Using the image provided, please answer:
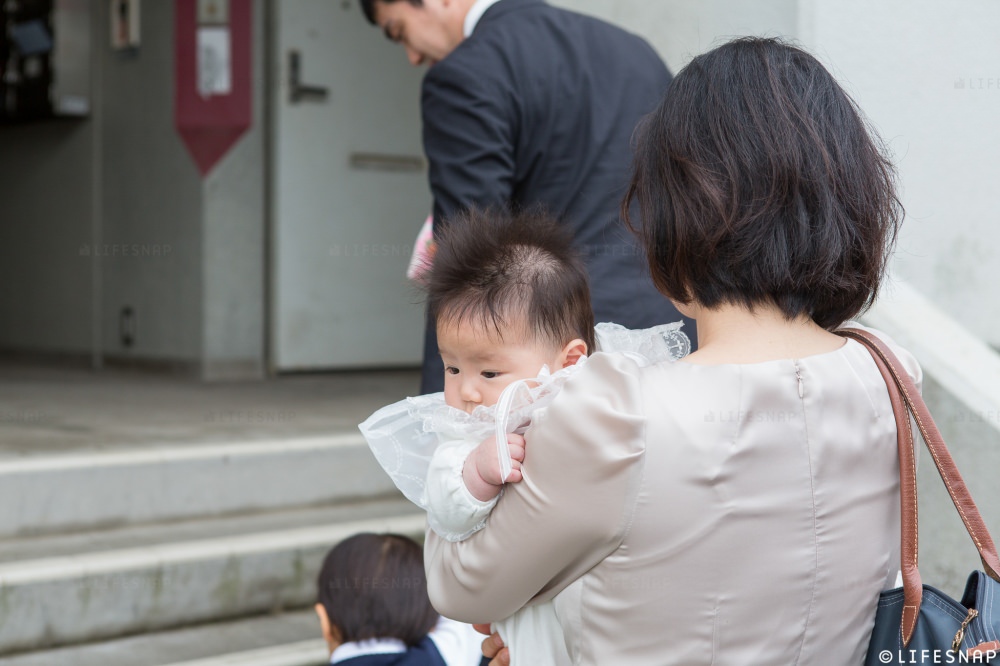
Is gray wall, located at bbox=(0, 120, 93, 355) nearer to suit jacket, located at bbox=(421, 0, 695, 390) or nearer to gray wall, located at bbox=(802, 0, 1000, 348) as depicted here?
gray wall, located at bbox=(802, 0, 1000, 348)

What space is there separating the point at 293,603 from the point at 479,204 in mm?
1488

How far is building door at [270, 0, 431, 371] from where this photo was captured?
5520 mm

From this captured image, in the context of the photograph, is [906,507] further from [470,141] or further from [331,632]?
[331,632]

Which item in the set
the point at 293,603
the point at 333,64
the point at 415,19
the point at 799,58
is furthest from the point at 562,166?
the point at 333,64

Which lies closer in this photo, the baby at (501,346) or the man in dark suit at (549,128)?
the baby at (501,346)

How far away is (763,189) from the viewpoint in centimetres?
110

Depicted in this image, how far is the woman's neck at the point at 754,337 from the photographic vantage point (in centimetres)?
110

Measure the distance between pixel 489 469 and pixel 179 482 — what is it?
89.7 inches

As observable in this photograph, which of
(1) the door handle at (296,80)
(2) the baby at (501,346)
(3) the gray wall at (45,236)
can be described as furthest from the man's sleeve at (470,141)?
(3) the gray wall at (45,236)

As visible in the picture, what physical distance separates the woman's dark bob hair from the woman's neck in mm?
11

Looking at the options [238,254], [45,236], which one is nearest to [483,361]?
[238,254]

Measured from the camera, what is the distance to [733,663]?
3.46 feet

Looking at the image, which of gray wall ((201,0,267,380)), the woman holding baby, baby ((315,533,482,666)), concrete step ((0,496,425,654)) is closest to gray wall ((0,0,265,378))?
gray wall ((201,0,267,380))

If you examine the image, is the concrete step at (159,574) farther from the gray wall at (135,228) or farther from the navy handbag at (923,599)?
the gray wall at (135,228)
